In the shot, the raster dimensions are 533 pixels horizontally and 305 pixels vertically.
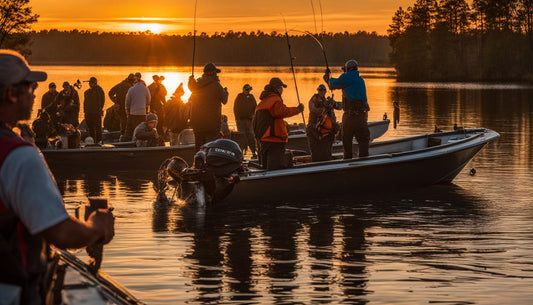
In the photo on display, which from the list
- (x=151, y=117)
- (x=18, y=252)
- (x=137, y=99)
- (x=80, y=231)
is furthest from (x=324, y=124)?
(x=18, y=252)

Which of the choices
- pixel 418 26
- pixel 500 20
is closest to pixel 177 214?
pixel 500 20

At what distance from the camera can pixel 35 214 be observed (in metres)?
3.12

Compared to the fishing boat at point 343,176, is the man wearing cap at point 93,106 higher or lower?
higher

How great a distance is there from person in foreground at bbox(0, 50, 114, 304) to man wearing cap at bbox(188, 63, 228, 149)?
34.9 ft

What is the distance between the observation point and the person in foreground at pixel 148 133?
659 inches

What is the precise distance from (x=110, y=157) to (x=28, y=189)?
44.8 ft

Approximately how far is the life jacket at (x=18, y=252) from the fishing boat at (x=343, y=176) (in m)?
7.93

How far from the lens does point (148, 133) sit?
16.7 meters

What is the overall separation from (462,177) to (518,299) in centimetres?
887

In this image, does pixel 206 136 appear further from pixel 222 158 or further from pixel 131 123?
pixel 131 123

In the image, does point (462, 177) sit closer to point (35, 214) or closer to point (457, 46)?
point (35, 214)

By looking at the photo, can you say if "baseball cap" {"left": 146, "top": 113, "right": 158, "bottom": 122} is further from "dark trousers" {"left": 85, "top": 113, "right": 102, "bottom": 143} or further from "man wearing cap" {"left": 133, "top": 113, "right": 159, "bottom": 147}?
"dark trousers" {"left": 85, "top": 113, "right": 102, "bottom": 143}

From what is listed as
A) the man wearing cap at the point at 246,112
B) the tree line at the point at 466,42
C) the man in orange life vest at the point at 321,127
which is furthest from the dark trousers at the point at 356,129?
the tree line at the point at 466,42

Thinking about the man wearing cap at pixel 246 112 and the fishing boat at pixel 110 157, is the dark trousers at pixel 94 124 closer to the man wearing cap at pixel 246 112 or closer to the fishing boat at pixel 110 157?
the fishing boat at pixel 110 157
